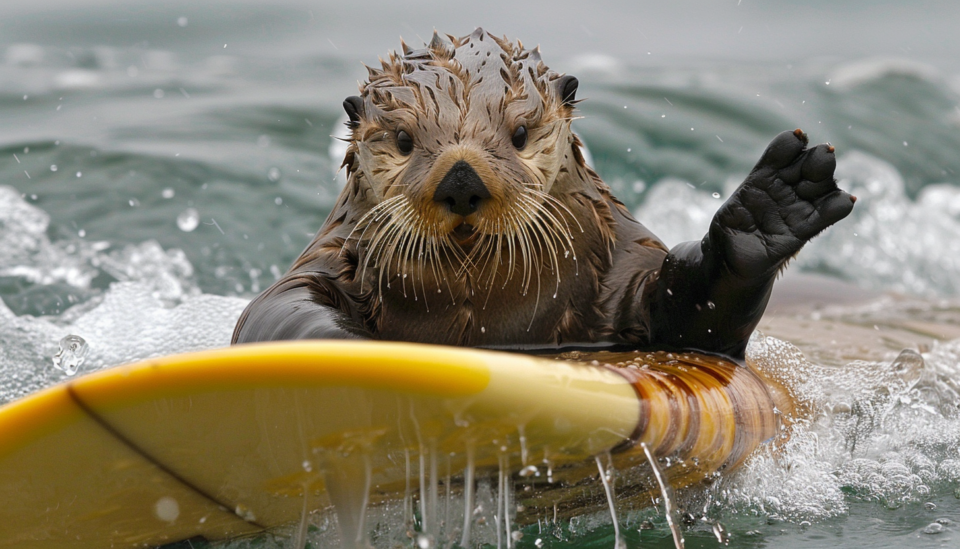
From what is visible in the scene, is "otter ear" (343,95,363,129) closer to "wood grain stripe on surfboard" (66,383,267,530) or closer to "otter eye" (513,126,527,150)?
"otter eye" (513,126,527,150)

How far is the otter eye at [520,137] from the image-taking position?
2635 millimetres

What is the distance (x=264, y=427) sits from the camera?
6.78ft

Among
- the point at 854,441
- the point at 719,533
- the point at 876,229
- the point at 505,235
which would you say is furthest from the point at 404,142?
the point at 876,229

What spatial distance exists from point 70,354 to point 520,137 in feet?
8.07

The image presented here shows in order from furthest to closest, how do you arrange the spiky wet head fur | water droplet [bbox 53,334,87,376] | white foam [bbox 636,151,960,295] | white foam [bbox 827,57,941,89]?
1. white foam [bbox 827,57,941,89]
2. white foam [bbox 636,151,960,295]
3. water droplet [bbox 53,334,87,376]
4. the spiky wet head fur

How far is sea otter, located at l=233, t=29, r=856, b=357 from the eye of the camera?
2404 mm

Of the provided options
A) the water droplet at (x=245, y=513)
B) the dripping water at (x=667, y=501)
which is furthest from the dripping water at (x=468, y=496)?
the water droplet at (x=245, y=513)

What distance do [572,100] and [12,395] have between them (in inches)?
96.9

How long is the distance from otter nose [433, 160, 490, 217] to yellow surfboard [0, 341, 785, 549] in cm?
48

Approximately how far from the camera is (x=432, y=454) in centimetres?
214

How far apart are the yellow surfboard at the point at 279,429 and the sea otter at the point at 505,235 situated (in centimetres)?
41

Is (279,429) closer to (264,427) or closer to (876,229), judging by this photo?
(264,427)

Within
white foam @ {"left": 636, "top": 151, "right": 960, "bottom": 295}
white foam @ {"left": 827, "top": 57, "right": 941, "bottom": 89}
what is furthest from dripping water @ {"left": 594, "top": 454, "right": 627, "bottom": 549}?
white foam @ {"left": 827, "top": 57, "right": 941, "bottom": 89}

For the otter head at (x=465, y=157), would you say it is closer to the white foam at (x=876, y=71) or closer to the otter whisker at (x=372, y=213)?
the otter whisker at (x=372, y=213)
